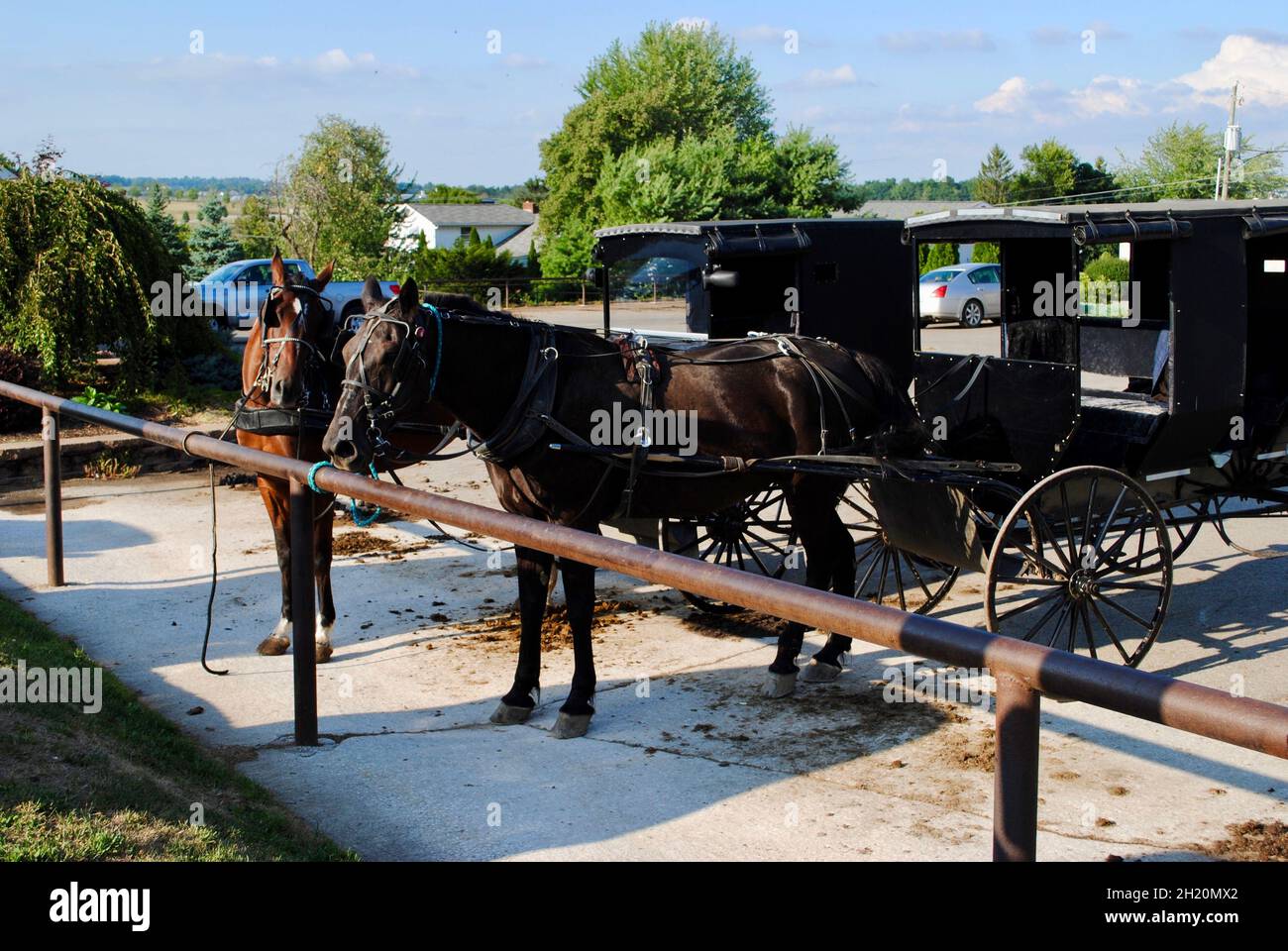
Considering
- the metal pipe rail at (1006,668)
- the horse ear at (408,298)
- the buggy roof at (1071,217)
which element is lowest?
the metal pipe rail at (1006,668)

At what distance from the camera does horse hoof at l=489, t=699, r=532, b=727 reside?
6824 millimetres

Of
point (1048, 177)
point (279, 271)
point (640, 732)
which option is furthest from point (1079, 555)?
point (1048, 177)

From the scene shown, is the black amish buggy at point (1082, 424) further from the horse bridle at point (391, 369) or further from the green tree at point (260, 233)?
the green tree at point (260, 233)

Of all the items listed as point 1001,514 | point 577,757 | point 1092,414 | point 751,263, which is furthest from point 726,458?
point 751,263

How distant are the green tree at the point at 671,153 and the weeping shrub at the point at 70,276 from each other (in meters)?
28.5

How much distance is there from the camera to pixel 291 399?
7.72m

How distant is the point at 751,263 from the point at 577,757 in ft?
22.2

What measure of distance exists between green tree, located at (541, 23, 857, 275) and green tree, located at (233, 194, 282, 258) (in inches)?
479

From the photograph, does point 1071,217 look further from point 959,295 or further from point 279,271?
point 959,295

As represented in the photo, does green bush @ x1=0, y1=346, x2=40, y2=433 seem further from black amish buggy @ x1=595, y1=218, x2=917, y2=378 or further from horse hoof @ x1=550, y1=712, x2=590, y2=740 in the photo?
horse hoof @ x1=550, y1=712, x2=590, y2=740

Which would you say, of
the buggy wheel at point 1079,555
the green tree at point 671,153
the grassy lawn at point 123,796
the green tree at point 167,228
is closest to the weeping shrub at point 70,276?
the grassy lawn at point 123,796

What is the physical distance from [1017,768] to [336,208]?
39.0m

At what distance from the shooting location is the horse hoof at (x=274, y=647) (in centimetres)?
811
